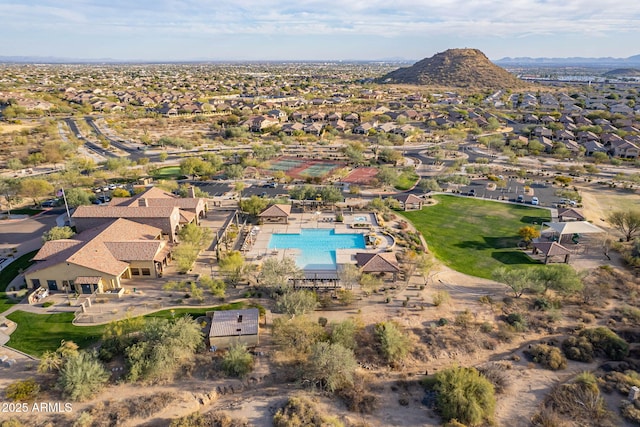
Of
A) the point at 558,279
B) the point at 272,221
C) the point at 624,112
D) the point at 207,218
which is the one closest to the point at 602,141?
the point at 624,112

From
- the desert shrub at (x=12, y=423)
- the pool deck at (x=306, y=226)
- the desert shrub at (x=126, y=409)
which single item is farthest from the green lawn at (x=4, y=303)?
the pool deck at (x=306, y=226)

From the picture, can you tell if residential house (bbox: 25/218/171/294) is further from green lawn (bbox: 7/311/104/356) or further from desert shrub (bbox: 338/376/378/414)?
desert shrub (bbox: 338/376/378/414)

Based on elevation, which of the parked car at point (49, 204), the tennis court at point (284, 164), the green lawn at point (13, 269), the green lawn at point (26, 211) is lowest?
the green lawn at point (13, 269)

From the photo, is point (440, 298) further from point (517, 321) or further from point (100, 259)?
point (100, 259)

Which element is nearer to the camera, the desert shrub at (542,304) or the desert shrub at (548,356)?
the desert shrub at (548,356)

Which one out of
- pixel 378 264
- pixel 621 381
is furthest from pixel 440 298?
pixel 621 381

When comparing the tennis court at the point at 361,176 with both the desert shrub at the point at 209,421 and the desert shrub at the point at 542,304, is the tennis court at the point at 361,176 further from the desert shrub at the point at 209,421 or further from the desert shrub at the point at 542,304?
the desert shrub at the point at 209,421
